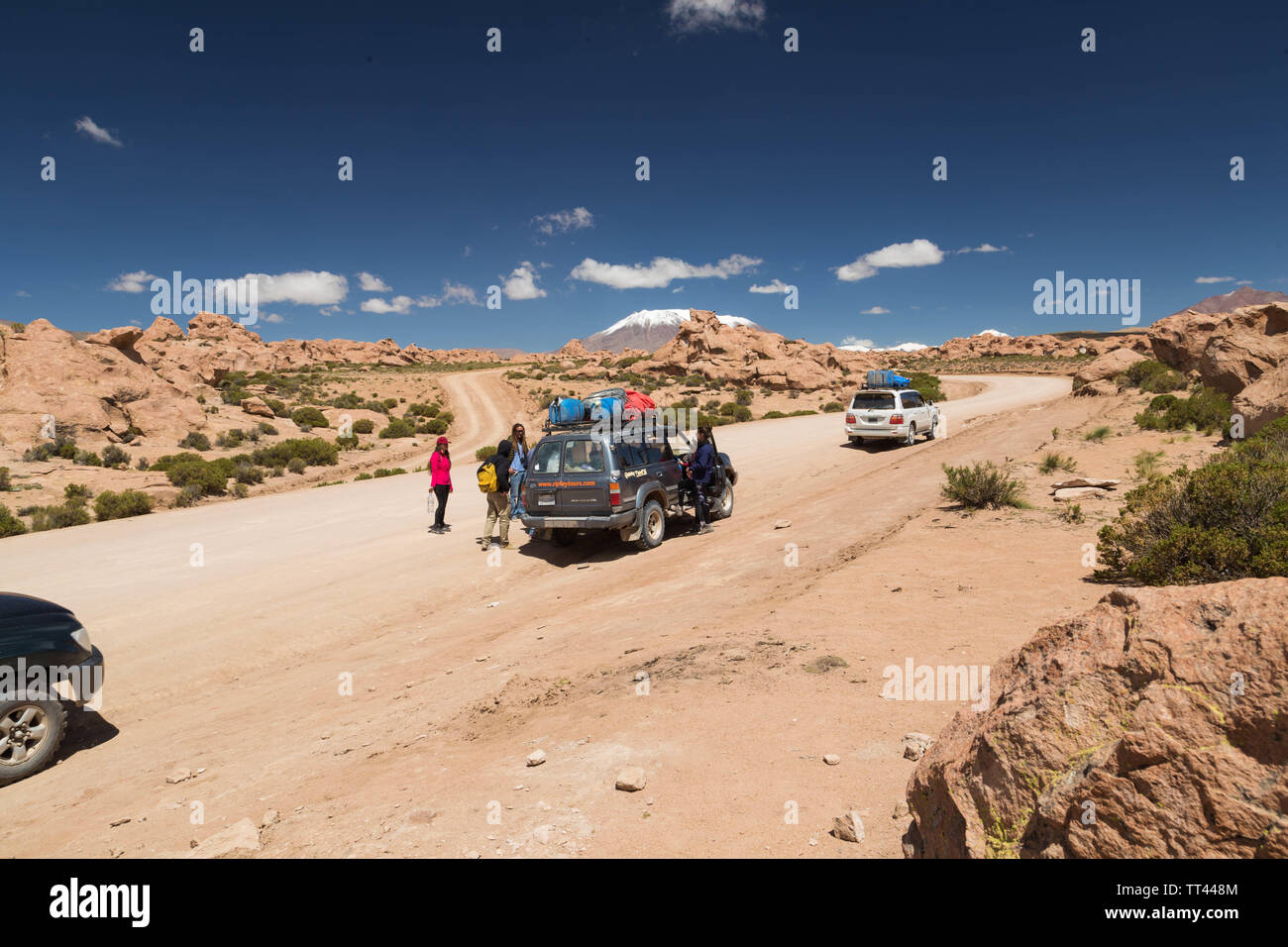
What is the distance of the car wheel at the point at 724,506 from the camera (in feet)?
44.4

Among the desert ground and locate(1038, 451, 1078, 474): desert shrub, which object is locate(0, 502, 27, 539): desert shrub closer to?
the desert ground

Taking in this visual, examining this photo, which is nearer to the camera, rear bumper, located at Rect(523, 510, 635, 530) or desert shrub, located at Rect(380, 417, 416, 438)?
rear bumper, located at Rect(523, 510, 635, 530)

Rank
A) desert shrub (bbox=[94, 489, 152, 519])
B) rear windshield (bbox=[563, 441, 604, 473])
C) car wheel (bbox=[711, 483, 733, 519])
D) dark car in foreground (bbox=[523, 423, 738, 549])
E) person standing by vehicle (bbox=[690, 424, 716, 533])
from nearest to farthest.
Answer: dark car in foreground (bbox=[523, 423, 738, 549]) → rear windshield (bbox=[563, 441, 604, 473]) → person standing by vehicle (bbox=[690, 424, 716, 533]) → car wheel (bbox=[711, 483, 733, 519]) → desert shrub (bbox=[94, 489, 152, 519])

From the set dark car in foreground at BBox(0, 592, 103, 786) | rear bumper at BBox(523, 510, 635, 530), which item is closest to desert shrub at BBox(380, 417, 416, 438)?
rear bumper at BBox(523, 510, 635, 530)

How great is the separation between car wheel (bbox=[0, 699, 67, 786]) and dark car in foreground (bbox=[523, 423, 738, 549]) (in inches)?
260

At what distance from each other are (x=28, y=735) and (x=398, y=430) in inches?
1192

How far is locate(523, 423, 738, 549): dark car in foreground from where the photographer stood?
35.9ft

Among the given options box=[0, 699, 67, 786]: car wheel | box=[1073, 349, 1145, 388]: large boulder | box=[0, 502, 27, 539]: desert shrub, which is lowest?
box=[0, 699, 67, 786]: car wheel

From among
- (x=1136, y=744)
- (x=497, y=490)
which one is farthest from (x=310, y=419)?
(x=1136, y=744)

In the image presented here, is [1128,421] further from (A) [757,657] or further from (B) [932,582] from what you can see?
(A) [757,657]

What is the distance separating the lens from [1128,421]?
21703 millimetres

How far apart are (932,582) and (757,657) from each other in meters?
2.86

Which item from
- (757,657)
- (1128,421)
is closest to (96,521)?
(757,657)
